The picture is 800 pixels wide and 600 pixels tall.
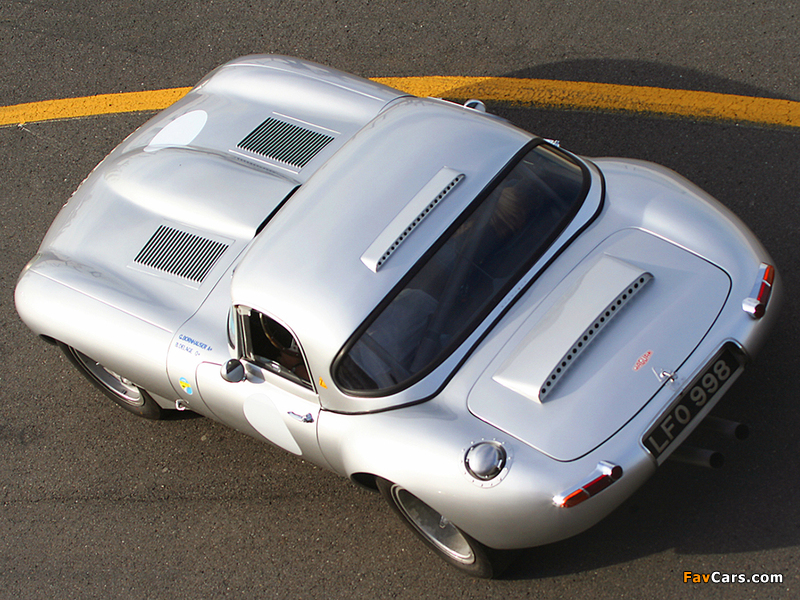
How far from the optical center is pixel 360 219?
3670 mm

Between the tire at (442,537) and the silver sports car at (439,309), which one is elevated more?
the silver sports car at (439,309)

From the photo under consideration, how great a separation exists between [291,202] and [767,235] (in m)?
2.81

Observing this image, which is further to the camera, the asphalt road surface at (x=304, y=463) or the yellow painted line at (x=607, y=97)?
the yellow painted line at (x=607, y=97)

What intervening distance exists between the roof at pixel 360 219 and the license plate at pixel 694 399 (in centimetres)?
125

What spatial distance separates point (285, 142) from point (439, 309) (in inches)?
69.4

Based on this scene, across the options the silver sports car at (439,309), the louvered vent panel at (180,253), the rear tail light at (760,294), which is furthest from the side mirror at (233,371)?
the rear tail light at (760,294)

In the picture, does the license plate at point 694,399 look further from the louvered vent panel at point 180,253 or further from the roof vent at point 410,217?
the louvered vent panel at point 180,253

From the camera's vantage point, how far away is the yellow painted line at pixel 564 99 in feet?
17.2

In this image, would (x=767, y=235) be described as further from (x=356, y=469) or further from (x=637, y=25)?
(x=356, y=469)

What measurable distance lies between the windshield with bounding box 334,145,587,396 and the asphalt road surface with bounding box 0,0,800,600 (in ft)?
3.59

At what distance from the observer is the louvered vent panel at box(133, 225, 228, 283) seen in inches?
166

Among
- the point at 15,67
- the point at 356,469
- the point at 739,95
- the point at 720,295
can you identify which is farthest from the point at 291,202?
the point at 15,67

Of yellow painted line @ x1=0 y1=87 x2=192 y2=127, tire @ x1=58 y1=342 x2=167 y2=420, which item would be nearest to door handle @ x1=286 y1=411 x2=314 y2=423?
tire @ x1=58 y1=342 x2=167 y2=420

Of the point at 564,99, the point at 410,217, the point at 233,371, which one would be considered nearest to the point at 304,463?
the point at 233,371
